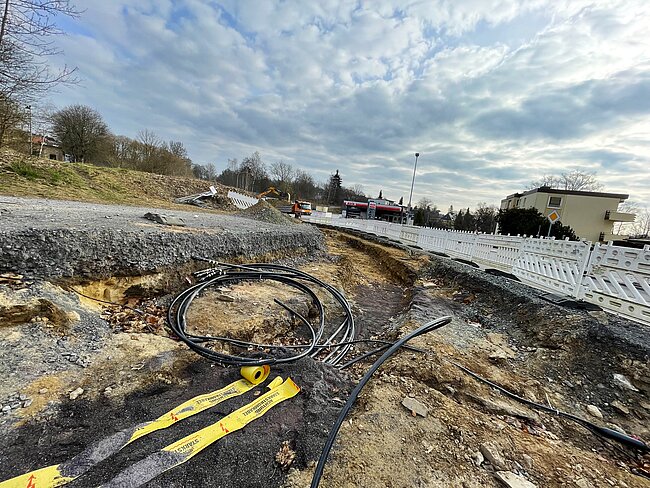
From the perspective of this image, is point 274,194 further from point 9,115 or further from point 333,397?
point 333,397

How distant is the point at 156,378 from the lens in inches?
100

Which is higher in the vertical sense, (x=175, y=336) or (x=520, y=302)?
(x=520, y=302)

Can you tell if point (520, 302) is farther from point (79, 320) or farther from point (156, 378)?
point (79, 320)

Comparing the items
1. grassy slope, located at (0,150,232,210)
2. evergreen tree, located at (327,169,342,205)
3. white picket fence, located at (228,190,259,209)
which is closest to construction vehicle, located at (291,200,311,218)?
white picket fence, located at (228,190,259,209)

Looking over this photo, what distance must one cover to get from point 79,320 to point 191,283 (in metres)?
1.95

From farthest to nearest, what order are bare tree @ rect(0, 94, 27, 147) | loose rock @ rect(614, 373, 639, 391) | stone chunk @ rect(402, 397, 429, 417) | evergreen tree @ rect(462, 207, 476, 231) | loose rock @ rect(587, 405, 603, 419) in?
1. evergreen tree @ rect(462, 207, 476, 231)
2. bare tree @ rect(0, 94, 27, 147)
3. loose rock @ rect(614, 373, 639, 391)
4. loose rock @ rect(587, 405, 603, 419)
5. stone chunk @ rect(402, 397, 429, 417)

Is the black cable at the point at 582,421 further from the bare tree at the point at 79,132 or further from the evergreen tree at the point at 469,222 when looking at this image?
the evergreen tree at the point at 469,222

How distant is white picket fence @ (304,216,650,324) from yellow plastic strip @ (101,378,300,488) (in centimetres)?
617

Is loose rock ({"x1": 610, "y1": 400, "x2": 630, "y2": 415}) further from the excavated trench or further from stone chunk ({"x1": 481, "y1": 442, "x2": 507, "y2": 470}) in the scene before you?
the excavated trench

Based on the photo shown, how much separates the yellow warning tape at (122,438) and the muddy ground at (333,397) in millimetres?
82

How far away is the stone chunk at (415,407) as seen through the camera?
2371mm

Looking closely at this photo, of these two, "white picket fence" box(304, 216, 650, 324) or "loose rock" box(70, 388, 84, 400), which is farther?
"white picket fence" box(304, 216, 650, 324)

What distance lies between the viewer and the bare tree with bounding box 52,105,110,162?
26.0m

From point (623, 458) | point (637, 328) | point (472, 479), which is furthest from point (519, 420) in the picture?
point (637, 328)
